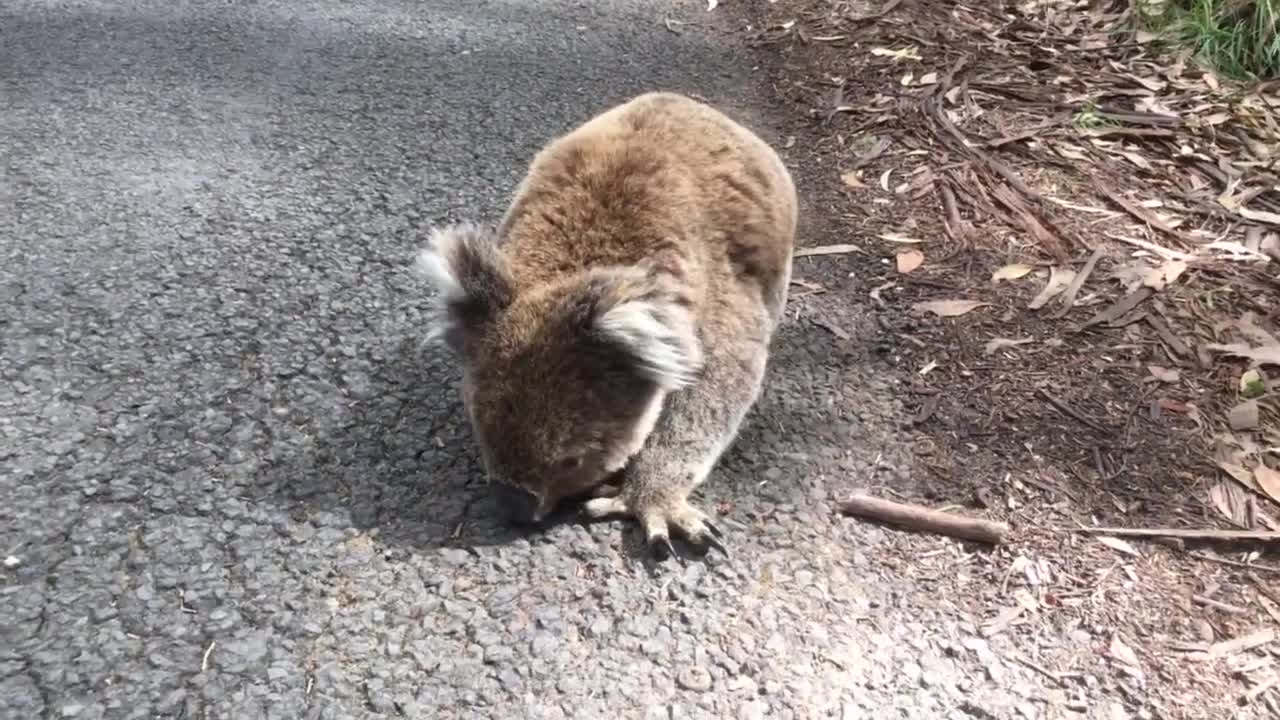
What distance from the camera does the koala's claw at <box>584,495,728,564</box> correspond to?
7.16ft

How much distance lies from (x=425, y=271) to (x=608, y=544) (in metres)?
0.80

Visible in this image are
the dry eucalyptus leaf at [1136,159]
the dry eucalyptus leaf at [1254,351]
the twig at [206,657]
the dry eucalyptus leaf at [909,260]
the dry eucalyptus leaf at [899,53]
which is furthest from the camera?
the dry eucalyptus leaf at [899,53]

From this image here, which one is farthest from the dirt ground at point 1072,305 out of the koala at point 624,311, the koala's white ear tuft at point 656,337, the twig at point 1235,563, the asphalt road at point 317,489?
the koala's white ear tuft at point 656,337

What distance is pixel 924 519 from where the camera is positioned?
2256mm

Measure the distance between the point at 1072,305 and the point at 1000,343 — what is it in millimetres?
335

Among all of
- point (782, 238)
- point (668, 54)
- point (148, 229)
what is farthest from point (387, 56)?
point (782, 238)

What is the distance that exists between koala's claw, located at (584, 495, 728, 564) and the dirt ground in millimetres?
430

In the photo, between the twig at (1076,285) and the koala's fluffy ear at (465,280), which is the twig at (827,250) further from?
the koala's fluffy ear at (465,280)

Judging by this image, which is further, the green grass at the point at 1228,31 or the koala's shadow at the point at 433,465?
the green grass at the point at 1228,31

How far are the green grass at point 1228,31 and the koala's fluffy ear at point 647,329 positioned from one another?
3.63m

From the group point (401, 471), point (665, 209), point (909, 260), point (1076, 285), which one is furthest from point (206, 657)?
point (1076, 285)

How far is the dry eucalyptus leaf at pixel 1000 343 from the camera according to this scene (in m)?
2.81

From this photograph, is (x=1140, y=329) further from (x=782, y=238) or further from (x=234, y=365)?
(x=234, y=365)

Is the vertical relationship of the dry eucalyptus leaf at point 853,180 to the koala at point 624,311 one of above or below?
below
